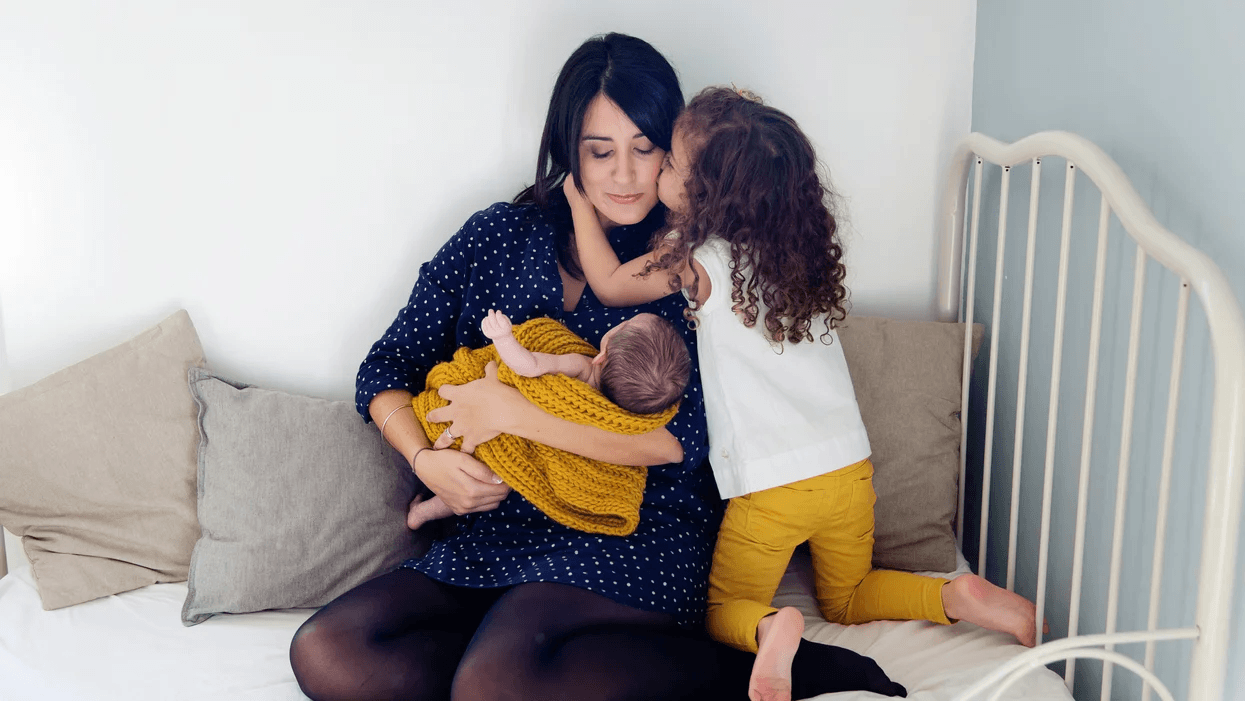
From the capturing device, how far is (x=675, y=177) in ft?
4.72

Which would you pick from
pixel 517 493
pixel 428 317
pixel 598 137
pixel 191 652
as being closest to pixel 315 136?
pixel 428 317

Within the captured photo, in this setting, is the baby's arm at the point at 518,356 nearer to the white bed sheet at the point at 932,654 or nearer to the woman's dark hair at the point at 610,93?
the woman's dark hair at the point at 610,93

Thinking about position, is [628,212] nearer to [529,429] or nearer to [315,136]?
[529,429]

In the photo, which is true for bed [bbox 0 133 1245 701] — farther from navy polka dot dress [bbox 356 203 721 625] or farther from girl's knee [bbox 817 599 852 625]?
navy polka dot dress [bbox 356 203 721 625]

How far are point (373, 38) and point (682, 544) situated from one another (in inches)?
42.7

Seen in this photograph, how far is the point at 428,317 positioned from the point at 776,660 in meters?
0.84

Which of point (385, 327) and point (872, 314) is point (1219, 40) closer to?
point (872, 314)

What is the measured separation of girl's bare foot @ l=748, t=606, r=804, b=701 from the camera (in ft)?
3.73

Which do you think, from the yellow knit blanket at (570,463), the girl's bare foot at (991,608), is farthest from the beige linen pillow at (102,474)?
the girl's bare foot at (991,608)

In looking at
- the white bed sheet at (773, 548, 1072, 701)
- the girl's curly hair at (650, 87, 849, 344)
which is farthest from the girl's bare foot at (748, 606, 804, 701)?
the girl's curly hair at (650, 87, 849, 344)

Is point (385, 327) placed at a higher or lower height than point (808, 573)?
higher

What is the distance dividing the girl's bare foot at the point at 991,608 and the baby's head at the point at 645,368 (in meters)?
0.51

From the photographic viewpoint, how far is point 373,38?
166 centimetres

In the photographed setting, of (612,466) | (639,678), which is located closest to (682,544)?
(612,466)
